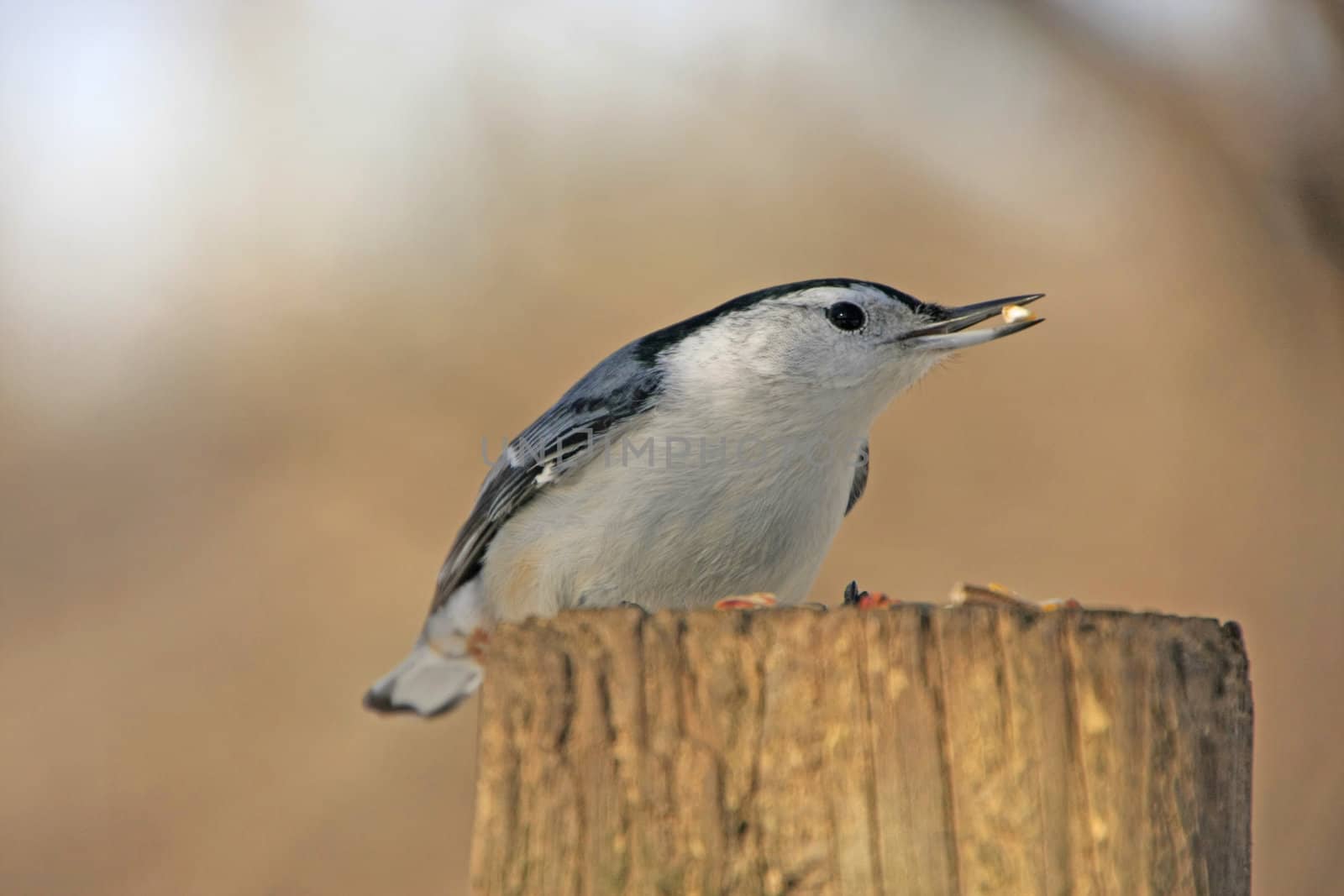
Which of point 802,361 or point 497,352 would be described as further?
point 497,352

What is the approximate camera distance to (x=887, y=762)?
96 cm

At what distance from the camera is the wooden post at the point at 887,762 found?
0.95m

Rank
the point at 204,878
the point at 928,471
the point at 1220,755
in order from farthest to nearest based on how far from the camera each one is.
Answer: the point at 928,471 → the point at 204,878 → the point at 1220,755

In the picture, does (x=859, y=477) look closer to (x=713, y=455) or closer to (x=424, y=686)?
(x=713, y=455)

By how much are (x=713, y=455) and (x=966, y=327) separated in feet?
1.69

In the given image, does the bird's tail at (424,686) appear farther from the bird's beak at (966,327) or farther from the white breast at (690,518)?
the bird's beak at (966,327)

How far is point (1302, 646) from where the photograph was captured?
2633 millimetres

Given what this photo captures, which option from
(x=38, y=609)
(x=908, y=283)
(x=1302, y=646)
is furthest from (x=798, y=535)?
(x=38, y=609)

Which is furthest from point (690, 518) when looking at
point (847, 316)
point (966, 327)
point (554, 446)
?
point (966, 327)

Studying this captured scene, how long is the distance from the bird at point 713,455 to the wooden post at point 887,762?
75 centimetres

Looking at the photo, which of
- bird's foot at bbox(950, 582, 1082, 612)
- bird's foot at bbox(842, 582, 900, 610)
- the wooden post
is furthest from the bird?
the wooden post

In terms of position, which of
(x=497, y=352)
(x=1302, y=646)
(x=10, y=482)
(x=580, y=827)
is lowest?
(x=580, y=827)

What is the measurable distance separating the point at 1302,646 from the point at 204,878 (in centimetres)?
253

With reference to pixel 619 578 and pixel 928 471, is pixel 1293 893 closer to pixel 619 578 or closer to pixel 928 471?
pixel 928 471
